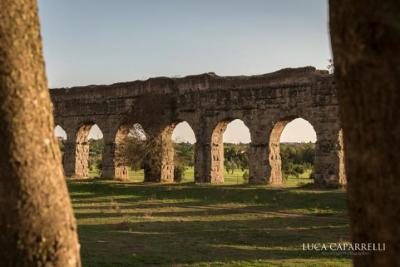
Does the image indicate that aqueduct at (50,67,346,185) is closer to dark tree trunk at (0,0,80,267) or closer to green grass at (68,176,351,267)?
green grass at (68,176,351,267)

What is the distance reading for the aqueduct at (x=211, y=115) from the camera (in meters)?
20.1

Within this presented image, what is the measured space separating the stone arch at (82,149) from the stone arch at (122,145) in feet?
5.61

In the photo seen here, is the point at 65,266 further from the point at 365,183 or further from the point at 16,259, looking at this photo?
the point at 365,183

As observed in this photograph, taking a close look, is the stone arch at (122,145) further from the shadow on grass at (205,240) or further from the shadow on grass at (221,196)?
the shadow on grass at (205,240)

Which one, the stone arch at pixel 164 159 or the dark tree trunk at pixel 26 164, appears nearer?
the dark tree trunk at pixel 26 164

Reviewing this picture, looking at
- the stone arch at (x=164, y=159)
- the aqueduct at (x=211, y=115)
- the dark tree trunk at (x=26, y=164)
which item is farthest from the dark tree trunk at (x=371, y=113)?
the stone arch at (x=164, y=159)

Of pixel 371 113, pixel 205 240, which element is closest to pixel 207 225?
pixel 205 240

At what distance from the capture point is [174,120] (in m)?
23.8

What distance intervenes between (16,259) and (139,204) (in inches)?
563

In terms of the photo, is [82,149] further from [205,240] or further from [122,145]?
[205,240]

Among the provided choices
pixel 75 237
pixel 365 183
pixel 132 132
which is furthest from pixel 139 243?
pixel 132 132

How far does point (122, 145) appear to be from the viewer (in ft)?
81.6

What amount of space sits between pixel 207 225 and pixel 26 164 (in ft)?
32.0

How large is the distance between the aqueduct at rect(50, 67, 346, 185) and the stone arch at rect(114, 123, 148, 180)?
6cm
